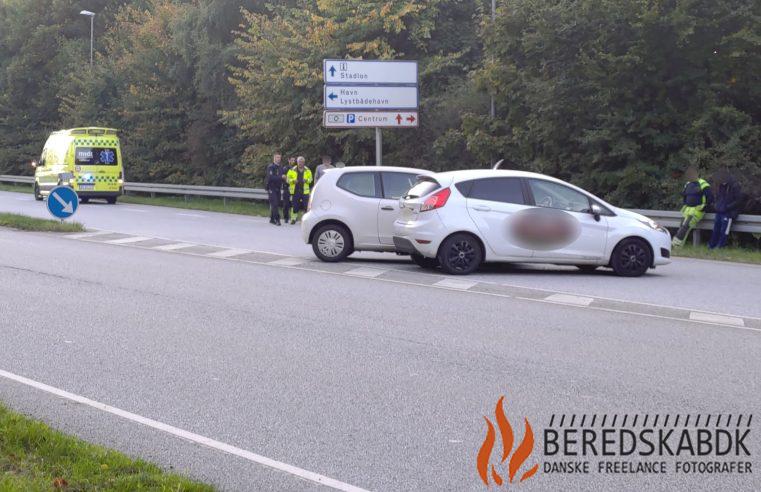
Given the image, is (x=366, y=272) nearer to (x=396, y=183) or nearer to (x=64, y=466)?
(x=396, y=183)

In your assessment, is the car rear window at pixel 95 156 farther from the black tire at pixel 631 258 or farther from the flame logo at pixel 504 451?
the flame logo at pixel 504 451

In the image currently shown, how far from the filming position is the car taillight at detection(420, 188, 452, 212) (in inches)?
606

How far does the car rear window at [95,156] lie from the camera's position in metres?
35.0

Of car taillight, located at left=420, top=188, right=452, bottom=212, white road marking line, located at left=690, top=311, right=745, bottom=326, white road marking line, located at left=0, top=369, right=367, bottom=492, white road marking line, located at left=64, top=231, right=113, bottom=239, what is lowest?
white road marking line, located at left=0, top=369, right=367, bottom=492

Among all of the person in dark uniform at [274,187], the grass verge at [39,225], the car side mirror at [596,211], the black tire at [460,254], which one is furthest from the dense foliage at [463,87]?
the grass verge at [39,225]

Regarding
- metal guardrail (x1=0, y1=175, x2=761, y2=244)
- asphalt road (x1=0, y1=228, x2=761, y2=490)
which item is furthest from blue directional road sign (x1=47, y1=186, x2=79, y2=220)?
metal guardrail (x1=0, y1=175, x2=761, y2=244)

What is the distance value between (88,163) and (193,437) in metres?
30.0

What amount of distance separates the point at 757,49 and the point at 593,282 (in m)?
10.4

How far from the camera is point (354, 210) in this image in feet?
54.9

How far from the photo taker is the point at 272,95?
3484 centimetres

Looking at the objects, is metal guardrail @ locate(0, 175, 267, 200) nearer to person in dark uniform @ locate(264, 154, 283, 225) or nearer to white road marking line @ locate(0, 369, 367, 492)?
person in dark uniform @ locate(264, 154, 283, 225)

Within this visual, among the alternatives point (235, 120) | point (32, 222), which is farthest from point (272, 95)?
point (32, 222)

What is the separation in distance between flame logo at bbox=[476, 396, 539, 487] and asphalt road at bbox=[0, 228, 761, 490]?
0.21 feet

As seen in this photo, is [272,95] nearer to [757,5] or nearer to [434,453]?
[757,5]
